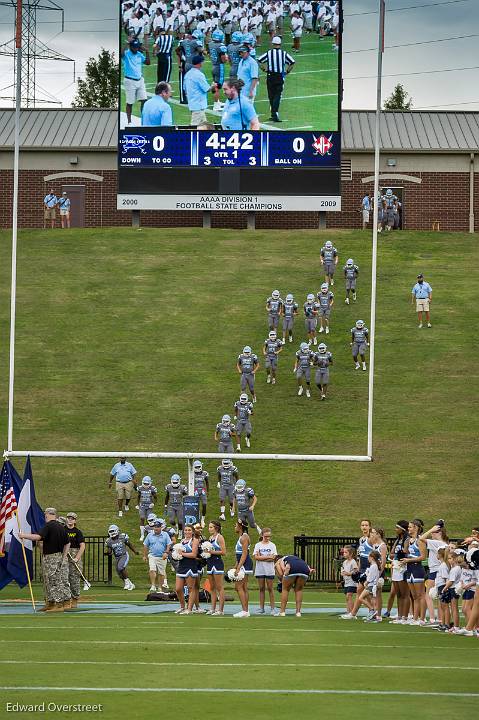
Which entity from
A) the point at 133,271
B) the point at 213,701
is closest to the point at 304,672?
the point at 213,701

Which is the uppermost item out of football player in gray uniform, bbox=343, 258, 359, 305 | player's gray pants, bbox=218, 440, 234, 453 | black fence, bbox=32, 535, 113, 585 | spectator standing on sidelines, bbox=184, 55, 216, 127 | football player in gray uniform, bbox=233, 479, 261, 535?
spectator standing on sidelines, bbox=184, 55, 216, 127

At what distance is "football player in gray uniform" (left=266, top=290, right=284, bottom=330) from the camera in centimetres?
3638

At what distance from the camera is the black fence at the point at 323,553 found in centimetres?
2442

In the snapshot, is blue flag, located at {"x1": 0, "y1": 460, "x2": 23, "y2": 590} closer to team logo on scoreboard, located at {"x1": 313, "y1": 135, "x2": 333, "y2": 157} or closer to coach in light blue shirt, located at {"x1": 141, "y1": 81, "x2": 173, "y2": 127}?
coach in light blue shirt, located at {"x1": 141, "y1": 81, "x2": 173, "y2": 127}

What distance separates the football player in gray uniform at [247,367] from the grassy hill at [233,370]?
1.86 feet

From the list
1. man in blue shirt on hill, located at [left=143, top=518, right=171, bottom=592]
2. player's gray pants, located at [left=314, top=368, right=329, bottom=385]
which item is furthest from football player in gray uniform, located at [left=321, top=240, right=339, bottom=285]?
man in blue shirt on hill, located at [left=143, top=518, right=171, bottom=592]

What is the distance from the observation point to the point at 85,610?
19.3m

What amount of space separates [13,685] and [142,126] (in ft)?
105

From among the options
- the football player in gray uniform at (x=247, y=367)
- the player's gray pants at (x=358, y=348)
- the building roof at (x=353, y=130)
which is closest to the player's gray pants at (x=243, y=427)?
the football player in gray uniform at (x=247, y=367)

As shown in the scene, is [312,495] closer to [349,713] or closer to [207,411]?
[207,411]

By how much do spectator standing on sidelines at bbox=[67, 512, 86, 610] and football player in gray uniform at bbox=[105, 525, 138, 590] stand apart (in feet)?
11.4

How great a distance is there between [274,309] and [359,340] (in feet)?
9.78

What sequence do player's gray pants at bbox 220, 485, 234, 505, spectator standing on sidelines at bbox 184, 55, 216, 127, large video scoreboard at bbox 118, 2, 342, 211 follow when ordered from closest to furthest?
player's gray pants at bbox 220, 485, 234, 505, large video scoreboard at bbox 118, 2, 342, 211, spectator standing on sidelines at bbox 184, 55, 216, 127

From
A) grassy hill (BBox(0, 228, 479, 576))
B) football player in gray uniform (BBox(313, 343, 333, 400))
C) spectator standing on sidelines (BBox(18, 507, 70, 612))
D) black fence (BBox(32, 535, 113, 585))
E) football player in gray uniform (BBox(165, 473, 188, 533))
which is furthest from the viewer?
football player in gray uniform (BBox(313, 343, 333, 400))
